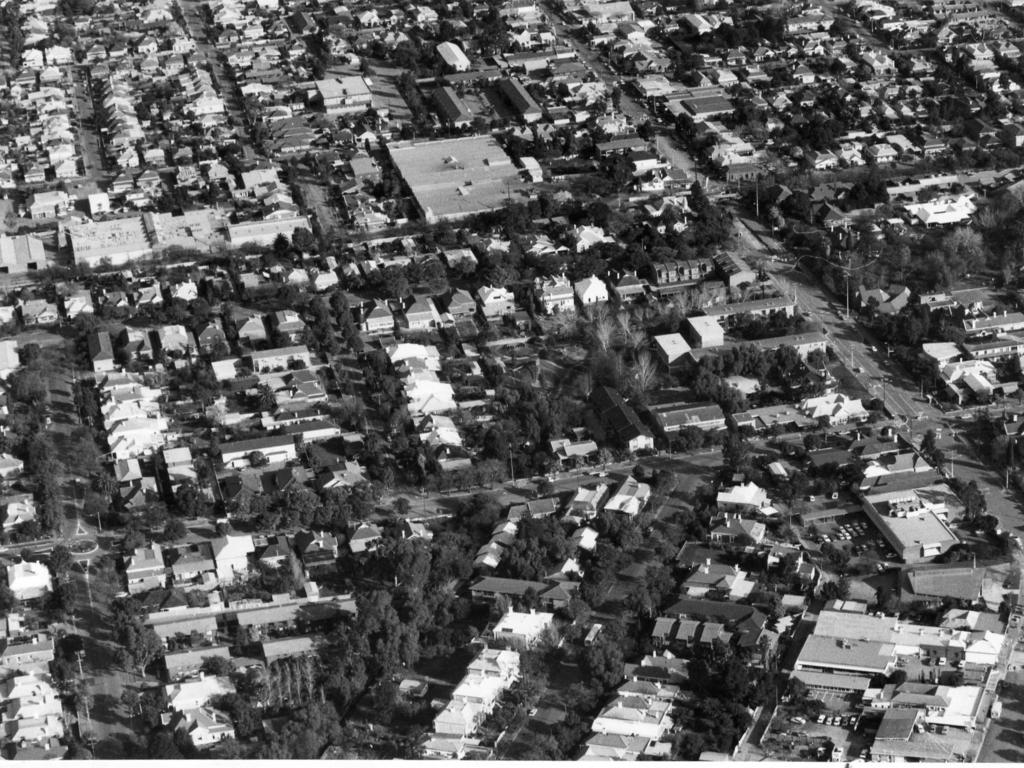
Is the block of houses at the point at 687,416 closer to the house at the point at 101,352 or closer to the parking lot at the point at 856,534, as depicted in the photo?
the parking lot at the point at 856,534

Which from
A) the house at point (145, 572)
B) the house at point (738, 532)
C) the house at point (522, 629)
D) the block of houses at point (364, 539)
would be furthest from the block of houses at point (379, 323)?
the house at point (522, 629)

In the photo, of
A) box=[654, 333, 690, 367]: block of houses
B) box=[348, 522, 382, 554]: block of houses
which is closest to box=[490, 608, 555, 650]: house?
box=[348, 522, 382, 554]: block of houses

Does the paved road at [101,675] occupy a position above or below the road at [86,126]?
above

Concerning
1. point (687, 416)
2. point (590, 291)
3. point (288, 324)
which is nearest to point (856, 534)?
point (687, 416)

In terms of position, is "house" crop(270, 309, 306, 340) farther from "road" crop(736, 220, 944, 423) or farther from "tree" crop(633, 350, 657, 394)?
"road" crop(736, 220, 944, 423)

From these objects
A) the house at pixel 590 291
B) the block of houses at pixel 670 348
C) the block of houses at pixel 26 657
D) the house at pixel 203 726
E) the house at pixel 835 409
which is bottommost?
the house at pixel 590 291

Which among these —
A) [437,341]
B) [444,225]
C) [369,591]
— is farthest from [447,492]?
[444,225]
